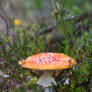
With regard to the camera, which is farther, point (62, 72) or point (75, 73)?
point (62, 72)

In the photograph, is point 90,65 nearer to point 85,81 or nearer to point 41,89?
point 85,81

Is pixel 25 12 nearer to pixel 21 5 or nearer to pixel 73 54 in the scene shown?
pixel 21 5

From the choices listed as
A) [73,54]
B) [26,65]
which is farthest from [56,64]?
[73,54]

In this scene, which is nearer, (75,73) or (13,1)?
(75,73)

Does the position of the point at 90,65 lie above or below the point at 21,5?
below

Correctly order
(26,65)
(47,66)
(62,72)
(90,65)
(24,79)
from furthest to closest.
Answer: (24,79) → (62,72) → (90,65) → (26,65) → (47,66)

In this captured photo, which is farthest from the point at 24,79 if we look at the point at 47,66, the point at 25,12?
the point at 25,12

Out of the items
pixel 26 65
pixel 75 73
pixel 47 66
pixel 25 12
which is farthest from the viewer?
pixel 25 12

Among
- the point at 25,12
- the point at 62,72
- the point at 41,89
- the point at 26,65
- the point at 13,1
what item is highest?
the point at 13,1

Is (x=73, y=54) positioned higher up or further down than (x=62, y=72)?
higher up
